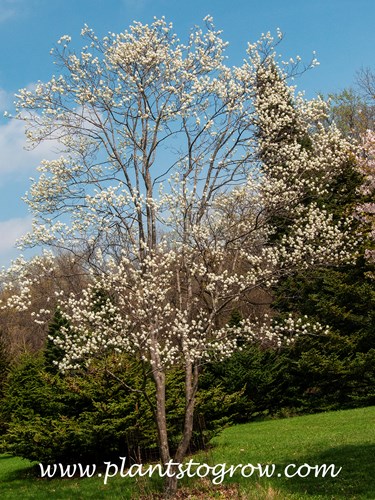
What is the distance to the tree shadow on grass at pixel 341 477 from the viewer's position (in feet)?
24.3

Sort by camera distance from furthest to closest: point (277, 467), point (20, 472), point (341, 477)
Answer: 1. point (20, 472)
2. point (277, 467)
3. point (341, 477)

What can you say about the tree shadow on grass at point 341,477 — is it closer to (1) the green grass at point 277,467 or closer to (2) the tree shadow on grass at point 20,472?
(1) the green grass at point 277,467

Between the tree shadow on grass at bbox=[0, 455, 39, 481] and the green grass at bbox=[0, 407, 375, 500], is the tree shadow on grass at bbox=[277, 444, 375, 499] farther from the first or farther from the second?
the tree shadow on grass at bbox=[0, 455, 39, 481]

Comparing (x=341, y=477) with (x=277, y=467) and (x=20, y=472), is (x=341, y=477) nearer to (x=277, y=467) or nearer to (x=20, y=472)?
(x=277, y=467)

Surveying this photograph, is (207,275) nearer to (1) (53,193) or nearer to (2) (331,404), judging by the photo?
(1) (53,193)

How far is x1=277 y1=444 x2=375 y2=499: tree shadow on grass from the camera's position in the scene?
24.3ft

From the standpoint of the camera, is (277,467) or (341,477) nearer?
(341,477)

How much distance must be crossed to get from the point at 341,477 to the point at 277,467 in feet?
4.77

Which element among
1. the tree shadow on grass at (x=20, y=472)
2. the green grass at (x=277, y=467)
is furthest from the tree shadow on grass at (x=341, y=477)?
the tree shadow on grass at (x=20, y=472)

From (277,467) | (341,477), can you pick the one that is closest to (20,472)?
(277,467)

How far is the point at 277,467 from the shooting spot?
9312mm

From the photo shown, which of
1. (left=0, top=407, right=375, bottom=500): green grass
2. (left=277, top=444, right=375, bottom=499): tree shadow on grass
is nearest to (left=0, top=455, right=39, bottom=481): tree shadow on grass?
(left=0, top=407, right=375, bottom=500): green grass

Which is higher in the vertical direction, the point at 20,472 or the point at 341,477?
the point at 20,472

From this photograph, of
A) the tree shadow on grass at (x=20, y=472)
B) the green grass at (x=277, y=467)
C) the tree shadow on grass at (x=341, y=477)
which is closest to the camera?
the tree shadow on grass at (x=341, y=477)
